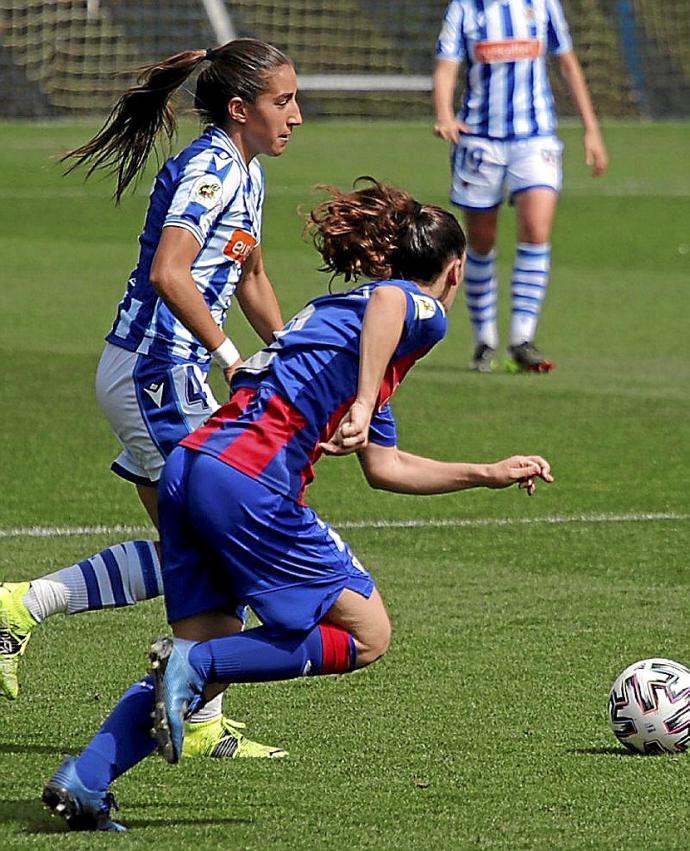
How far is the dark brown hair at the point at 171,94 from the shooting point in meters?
5.22

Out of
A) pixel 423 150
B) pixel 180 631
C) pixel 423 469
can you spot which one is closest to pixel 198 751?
pixel 180 631

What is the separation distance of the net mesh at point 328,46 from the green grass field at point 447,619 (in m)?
17.6

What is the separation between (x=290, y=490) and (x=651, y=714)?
50.3 inches

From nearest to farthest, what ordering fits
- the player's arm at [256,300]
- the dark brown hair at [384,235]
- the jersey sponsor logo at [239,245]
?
1. the dark brown hair at [384,235]
2. the jersey sponsor logo at [239,245]
3. the player's arm at [256,300]

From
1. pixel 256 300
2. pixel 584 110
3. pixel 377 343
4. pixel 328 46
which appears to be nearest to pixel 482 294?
pixel 584 110

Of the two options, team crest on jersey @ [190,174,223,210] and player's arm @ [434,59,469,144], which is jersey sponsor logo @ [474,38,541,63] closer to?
player's arm @ [434,59,469,144]

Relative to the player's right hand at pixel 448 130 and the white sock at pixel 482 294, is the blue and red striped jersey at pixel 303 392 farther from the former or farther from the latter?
the white sock at pixel 482 294

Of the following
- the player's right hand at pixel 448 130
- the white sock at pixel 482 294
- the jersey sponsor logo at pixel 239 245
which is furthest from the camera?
the white sock at pixel 482 294

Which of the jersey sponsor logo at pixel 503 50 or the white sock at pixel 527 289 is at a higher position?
the jersey sponsor logo at pixel 503 50

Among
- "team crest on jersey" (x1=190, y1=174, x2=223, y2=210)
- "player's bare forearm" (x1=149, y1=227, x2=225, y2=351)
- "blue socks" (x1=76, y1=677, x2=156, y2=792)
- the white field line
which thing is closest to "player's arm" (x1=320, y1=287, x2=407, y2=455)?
"blue socks" (x1=76, y1=677, x2=156, y2=792)

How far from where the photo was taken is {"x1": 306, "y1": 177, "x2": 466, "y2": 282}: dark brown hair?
4.46 m

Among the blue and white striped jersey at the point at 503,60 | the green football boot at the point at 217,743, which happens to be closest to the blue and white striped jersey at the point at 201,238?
the green football boot at the point at 217,743

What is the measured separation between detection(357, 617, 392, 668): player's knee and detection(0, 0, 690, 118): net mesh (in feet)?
87.9

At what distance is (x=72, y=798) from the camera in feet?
13.7
